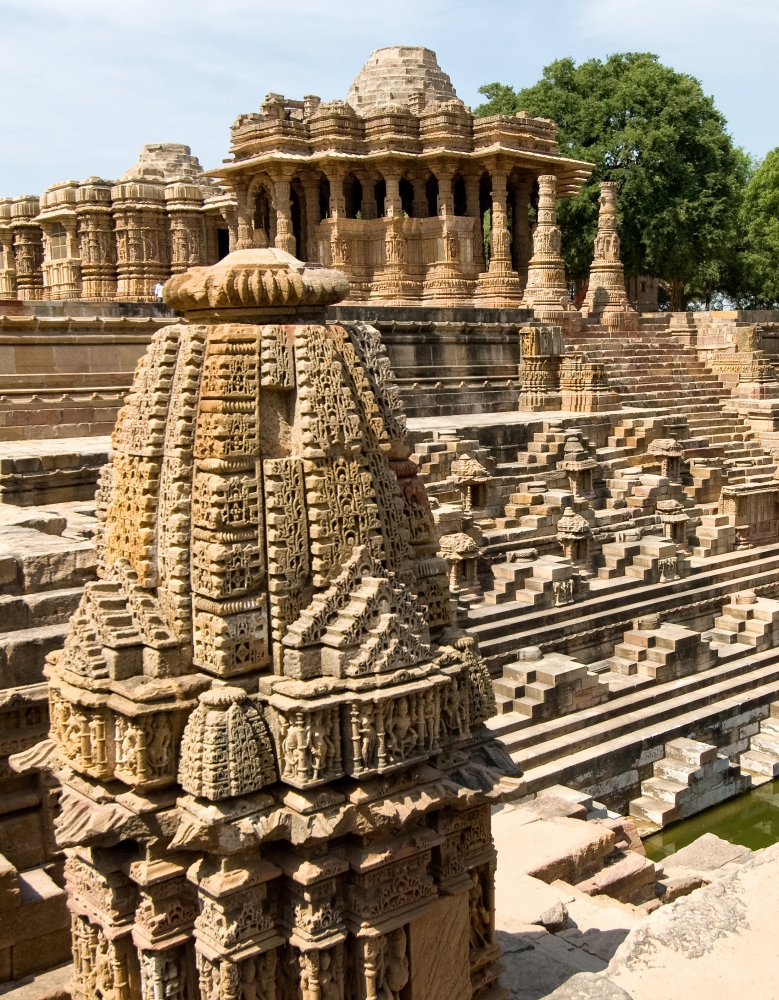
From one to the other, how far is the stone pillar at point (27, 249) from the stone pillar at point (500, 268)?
12.1m

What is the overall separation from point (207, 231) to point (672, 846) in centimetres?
2080

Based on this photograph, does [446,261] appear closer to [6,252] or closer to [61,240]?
[61,240]

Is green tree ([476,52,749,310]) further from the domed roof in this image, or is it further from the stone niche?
the stone niche

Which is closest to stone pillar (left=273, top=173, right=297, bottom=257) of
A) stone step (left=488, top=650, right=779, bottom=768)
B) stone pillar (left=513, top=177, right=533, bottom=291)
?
stone pillar (left=513, top=177, right=533, bottom=291)

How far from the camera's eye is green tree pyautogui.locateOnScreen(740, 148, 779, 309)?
3500 cm

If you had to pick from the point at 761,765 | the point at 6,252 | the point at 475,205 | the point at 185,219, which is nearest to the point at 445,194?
the point at 475,205

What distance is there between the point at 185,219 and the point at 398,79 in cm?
636

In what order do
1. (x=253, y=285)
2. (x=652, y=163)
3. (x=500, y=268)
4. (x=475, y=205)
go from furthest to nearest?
1. (x=652, y=163)
2. (x=475, y=205)
3. (x=500, y=268)
4. (x=253, y=285)

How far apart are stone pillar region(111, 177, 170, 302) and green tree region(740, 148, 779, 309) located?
69.9 ft

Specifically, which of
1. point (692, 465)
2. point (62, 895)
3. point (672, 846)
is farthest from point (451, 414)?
point (62, 895)

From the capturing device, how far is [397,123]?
22.6 meters

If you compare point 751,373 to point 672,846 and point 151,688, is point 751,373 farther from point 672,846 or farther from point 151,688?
point 151,688

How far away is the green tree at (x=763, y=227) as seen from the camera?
3500 cm

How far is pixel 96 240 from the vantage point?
24578mm
